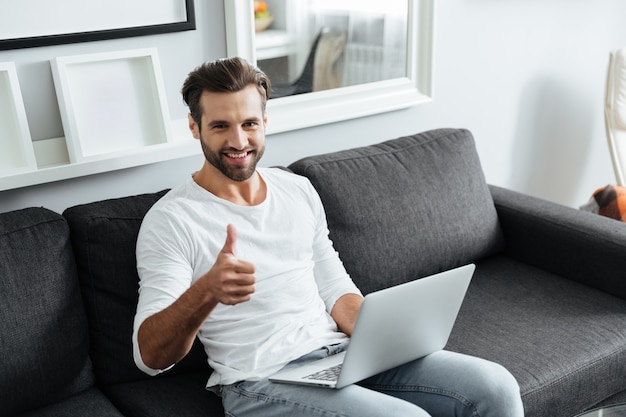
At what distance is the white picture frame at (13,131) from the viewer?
6.38ft

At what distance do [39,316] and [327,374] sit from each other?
64 cm

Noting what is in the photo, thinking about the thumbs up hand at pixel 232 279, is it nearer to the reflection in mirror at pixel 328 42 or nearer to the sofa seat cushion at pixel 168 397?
the sofa seat cushion at pixel 168 397

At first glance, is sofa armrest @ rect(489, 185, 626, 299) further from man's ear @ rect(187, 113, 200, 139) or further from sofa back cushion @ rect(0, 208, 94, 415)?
sofa back cushion @ rect(0, 208, 94, 415)

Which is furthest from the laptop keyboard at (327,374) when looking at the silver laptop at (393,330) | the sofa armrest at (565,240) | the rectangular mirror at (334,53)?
the sofa armrest at (565,240)

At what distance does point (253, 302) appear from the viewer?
183cm

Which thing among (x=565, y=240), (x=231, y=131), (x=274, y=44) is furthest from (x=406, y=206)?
(x=231, y=131)

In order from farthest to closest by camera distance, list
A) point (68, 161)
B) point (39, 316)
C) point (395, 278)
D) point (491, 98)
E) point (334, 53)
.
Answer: point (491, 98), point (334, 53), point (395, 278), point (68, 161), point (39, 316)

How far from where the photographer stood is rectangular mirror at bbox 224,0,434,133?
2381 mm

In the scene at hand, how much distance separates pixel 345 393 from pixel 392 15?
56.3 inches

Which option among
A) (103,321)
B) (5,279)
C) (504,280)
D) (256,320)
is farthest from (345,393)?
(504,280)

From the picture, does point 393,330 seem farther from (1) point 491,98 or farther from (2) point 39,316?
(1) point 491,98

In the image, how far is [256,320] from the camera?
1.81 meters

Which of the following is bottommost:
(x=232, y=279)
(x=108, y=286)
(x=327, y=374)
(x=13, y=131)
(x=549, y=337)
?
(x=549, y=337)

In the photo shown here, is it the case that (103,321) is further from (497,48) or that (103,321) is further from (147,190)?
(497,48)
